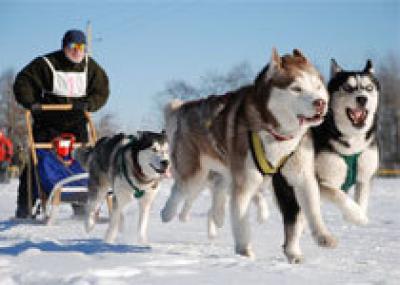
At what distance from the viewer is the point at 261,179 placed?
12.3 feet

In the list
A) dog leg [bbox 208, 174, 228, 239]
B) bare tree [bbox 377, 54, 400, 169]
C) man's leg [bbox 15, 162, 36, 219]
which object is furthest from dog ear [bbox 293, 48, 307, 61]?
bare tree [bbox 377, 54, 400, 169]

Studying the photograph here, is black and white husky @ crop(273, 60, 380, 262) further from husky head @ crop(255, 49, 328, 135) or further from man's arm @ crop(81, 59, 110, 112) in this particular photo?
man's arm @ crop(81, 59, 110, 112)

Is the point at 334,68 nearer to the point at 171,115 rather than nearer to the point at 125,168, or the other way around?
the point at 171,115

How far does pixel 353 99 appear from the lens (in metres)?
3.57

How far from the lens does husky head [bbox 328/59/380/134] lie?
11.7ft

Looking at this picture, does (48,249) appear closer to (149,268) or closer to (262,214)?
(149,268)

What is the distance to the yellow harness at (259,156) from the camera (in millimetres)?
3647

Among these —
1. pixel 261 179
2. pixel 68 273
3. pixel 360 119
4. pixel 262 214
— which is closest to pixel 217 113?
pixel 261 179

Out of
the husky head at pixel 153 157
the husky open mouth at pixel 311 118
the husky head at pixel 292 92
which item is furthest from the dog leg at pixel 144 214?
the husky open mouth at pixel 311 118

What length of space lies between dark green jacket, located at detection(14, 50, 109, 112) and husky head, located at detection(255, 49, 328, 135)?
317 centimetres

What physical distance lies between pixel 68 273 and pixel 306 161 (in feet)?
4.61

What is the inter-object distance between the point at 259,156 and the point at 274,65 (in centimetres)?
49

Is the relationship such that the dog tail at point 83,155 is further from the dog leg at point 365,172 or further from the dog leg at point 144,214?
the dog leg at point 365,172

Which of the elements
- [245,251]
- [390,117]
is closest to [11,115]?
[390,117]
